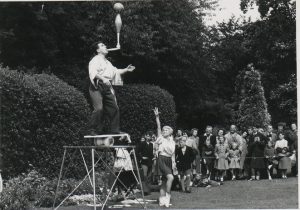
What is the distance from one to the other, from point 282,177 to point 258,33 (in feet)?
42.2

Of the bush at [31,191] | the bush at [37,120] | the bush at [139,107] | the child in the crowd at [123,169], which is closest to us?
the bush at [31,191]

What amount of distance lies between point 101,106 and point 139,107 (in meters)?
12.8

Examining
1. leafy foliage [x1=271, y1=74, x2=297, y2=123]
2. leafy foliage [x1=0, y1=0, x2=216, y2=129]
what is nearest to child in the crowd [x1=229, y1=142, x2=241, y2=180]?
leafy foliage [x1=0, y1=0, x2=216, y2=129]

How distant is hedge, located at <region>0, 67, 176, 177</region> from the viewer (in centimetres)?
1603

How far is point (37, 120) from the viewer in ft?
55.5

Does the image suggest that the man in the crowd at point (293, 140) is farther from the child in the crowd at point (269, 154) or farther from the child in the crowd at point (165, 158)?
the child in the crowd at point (165, 158)

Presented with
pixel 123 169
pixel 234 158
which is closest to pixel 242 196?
pixel 123 169

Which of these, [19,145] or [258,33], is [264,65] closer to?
[258,33]

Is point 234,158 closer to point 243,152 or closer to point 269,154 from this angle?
point 243,152

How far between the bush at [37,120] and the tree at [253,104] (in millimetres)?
17117

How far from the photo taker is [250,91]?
113 feet

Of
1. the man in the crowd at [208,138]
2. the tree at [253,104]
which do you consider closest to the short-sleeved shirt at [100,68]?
the man in the crowd at [208,138]

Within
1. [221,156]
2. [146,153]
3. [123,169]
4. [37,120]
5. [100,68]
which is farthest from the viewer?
[221,156]

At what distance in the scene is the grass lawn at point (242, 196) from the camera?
544 inches
